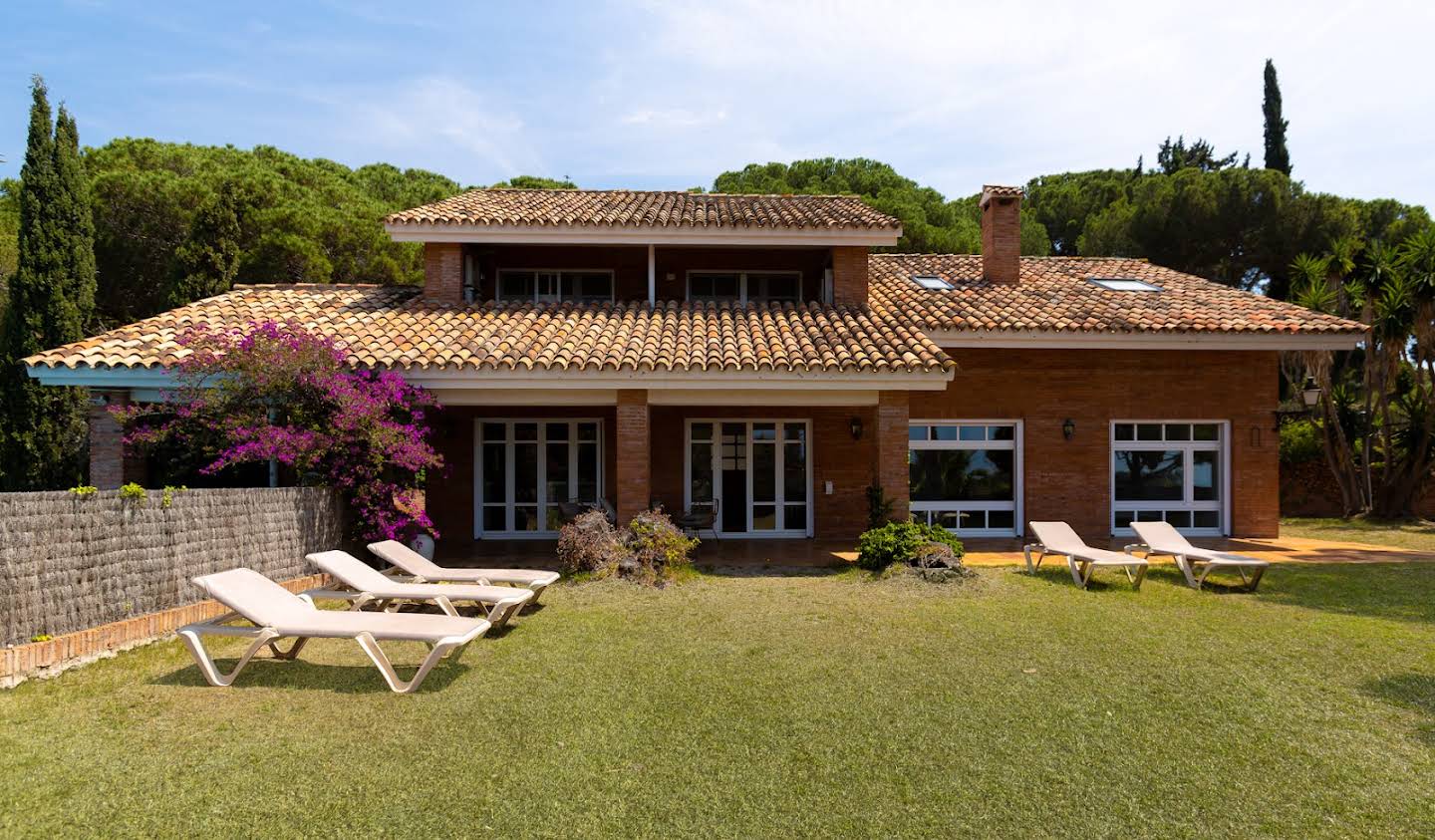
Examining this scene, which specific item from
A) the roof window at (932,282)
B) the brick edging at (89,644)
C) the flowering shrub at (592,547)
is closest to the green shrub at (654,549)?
the flowering shrub at (592,547)

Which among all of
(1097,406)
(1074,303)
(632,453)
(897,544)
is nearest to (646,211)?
(632,453)

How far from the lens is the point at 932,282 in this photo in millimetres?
17875

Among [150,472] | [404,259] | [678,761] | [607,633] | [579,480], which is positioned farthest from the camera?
[404,259]

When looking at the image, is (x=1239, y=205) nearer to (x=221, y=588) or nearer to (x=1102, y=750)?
(x=1102, y=750)

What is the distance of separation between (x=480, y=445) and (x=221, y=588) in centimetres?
886

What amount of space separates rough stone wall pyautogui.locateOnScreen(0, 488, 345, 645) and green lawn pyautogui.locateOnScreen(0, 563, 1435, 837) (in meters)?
0.59

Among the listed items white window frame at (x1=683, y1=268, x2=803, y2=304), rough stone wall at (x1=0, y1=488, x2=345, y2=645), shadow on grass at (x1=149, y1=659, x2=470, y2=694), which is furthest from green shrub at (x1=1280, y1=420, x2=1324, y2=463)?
rough stone wall at (x1=0, y1=488, x2=345, y2=645)

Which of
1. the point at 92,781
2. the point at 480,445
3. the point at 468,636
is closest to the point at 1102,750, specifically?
the point at 468,636

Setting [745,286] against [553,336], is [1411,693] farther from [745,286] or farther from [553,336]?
[745,286]

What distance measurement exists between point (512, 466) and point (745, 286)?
619 cm

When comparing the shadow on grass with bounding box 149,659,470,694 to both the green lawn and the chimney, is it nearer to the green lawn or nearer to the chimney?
the green lawn

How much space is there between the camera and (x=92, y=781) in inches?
170

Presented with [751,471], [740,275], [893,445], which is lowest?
[751,471]

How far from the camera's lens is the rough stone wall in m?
6.20
